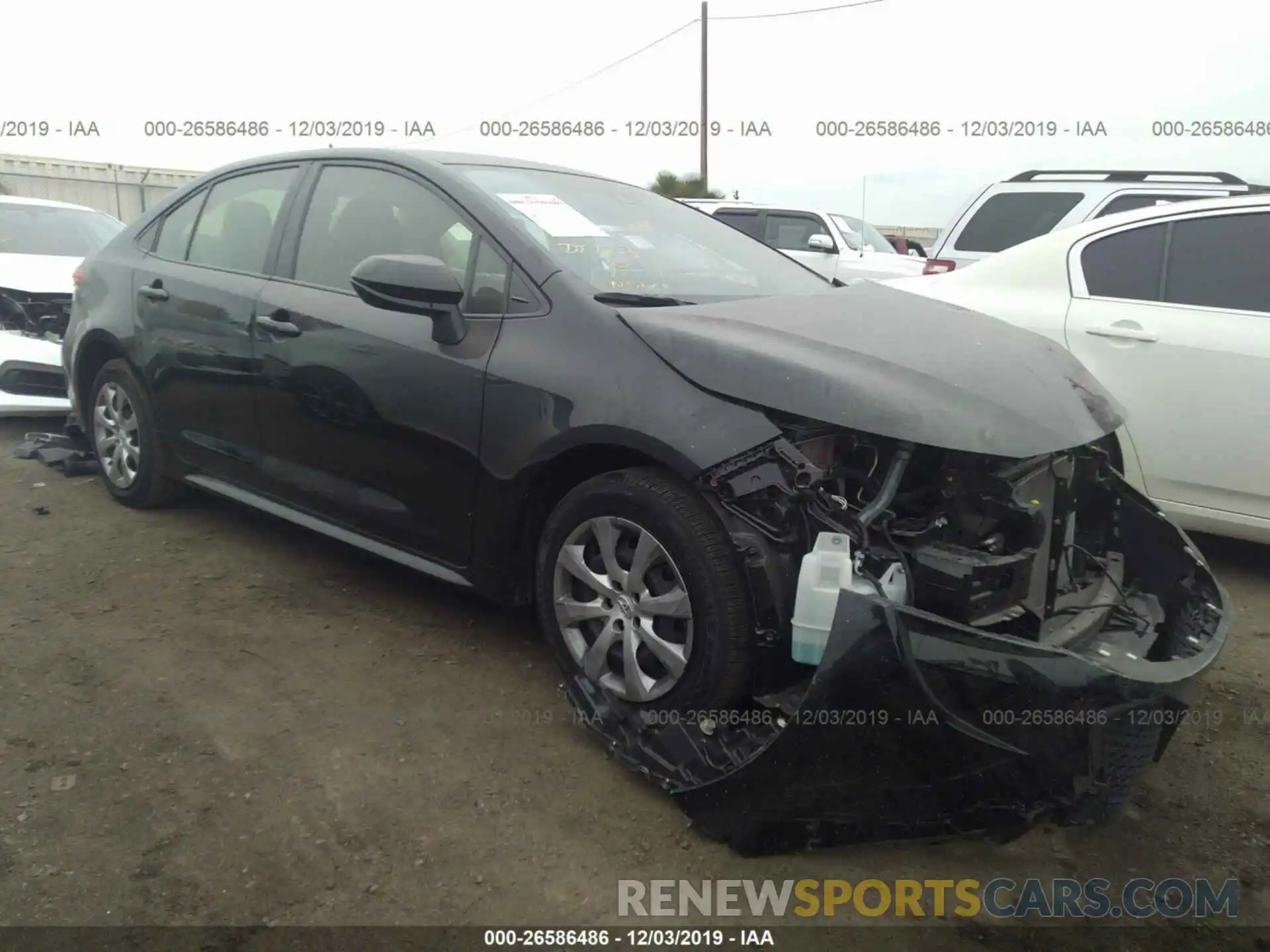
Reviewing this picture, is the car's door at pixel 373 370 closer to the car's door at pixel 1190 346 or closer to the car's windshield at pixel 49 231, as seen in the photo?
the car's door at pixel 1190 346

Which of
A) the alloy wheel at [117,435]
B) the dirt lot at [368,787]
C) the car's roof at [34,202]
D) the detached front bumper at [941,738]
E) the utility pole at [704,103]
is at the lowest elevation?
the dirt lot at [368,787]

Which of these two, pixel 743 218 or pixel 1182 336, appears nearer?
pixel 1182 336

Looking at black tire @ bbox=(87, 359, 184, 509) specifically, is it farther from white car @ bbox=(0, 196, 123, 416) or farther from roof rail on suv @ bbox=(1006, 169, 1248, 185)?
roof rail on suv @ bbox=(1006, 169, 1248, 185)

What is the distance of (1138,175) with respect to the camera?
8578 mm

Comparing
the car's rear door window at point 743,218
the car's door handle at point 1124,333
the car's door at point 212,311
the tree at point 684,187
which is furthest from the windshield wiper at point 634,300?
the tree at point 684,187

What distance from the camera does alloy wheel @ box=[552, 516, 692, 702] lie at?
2582mm

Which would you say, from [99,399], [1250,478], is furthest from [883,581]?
Result: [99,399]

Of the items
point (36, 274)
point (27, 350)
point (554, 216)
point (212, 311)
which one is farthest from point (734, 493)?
point (36, 274)

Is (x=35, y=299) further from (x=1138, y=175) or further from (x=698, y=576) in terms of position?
(x=1138, y=175)

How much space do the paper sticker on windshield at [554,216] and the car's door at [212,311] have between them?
1073mm

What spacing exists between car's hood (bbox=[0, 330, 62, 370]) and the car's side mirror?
389cm

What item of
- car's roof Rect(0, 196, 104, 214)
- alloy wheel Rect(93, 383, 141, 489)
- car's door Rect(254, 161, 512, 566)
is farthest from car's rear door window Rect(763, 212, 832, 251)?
car's door Rect(254, 161, 512, 566)

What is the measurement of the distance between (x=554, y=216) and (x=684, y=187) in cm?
2424

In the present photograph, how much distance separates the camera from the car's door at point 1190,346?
12.9ft
